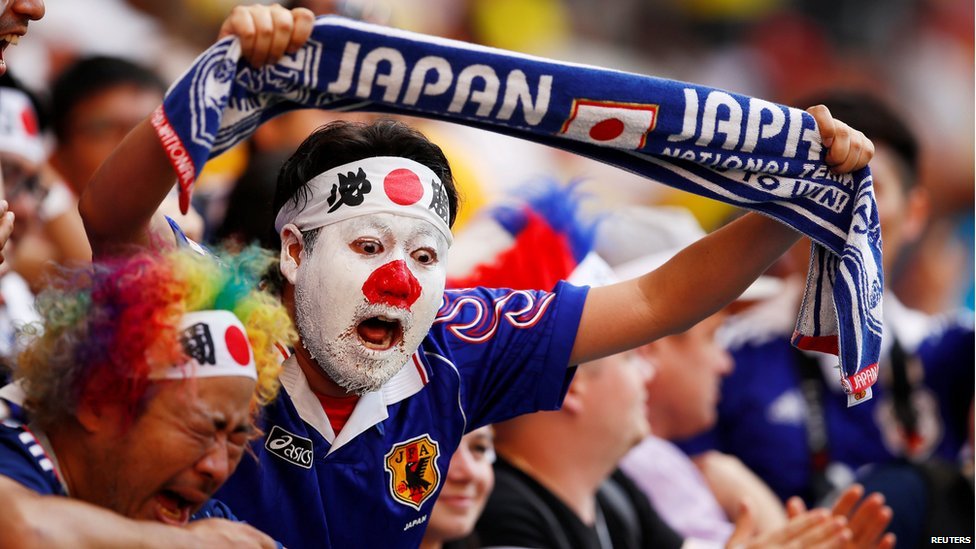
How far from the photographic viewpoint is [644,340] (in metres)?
2.65

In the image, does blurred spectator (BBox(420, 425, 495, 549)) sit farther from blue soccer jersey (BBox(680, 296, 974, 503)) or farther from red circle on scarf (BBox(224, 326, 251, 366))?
blue soccer jersey (BBox(680, 296, 974, 503))

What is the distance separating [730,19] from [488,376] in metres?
7.73

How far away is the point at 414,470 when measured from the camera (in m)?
2.58

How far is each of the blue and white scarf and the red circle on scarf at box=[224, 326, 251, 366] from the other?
0.69 feet

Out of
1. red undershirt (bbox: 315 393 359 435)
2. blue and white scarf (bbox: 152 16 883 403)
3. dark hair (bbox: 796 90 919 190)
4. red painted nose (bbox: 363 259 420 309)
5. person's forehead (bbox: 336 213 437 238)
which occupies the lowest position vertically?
red undershirt (bbox: 315 393 359 435)

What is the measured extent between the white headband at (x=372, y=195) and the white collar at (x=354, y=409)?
0.89 feet

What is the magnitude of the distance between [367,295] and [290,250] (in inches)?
7.7

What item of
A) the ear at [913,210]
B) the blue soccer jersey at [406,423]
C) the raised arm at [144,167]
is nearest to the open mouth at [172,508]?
the blue soccer jersey at [406,423]

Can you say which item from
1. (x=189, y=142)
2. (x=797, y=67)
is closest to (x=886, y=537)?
(x=189, y=142)

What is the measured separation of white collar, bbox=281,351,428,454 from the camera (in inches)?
97.5

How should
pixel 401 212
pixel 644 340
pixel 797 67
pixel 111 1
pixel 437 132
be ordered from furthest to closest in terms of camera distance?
pixel 797 67, pixel 111 1, pixel 437 132, pixel 644 340, pixel 401 212

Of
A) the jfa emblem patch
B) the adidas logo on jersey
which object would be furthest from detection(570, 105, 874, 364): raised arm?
the adidas logo on jersey

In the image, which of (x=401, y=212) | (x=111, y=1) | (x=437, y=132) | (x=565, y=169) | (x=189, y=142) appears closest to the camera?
(x=189, y=142)

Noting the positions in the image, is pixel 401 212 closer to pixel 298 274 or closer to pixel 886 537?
pixel 298 274
